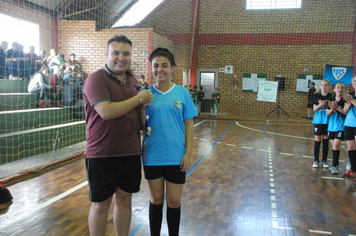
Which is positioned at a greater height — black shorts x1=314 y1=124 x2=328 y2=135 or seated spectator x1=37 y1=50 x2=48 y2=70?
seated spectator x1=37 y1=50 x2=48 y2=70

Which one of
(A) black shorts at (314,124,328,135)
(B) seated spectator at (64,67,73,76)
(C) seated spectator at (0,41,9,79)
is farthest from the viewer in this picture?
(B) seated spectator at (64,67,73,76)

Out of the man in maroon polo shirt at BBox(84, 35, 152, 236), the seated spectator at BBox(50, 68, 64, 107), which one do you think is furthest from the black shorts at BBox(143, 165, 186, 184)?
the seated spectator at BBox(50, 68, 64, 107)

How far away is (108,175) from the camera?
184 centimetres

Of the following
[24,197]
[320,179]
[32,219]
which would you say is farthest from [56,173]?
[320,179]

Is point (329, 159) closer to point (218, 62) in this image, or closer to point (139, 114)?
point (139, 114)

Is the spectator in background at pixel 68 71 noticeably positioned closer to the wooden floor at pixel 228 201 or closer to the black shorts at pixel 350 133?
the wooden floor at pixel 228 201

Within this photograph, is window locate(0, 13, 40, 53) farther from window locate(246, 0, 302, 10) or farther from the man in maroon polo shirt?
window locate(246, 0, 302, 10)

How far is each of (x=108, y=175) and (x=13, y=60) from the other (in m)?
6.23

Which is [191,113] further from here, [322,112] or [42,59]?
[42,59]

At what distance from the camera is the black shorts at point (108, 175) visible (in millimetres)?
1820

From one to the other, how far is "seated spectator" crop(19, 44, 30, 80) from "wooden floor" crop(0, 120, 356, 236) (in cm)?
335

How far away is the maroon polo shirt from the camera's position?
1.76 metres

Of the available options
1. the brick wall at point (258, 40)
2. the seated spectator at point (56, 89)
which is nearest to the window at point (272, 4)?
the brick wall at point (258, 40)

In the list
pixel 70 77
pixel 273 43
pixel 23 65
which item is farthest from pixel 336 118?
pixel 273 43
